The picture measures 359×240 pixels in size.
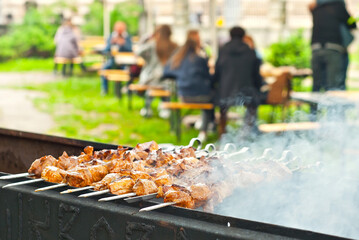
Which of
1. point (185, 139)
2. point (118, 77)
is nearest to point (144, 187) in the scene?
point (185, 139)

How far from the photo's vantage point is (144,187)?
2619 millimetres

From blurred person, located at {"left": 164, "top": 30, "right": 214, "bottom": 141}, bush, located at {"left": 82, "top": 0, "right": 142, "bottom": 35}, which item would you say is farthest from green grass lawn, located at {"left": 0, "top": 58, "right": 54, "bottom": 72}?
blurred person, located at {"left": 164, "top": 30, "right": 214, "bottom": 141}

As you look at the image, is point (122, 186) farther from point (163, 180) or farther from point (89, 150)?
point (89, 150)

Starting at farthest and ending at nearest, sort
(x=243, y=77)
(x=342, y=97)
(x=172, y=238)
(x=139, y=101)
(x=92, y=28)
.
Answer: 1. (x=92, y=28)
2. (x=139, y=101)
3. (x=243, y=77)
4. (x=342, y=97)
5. (x=172, y=238)

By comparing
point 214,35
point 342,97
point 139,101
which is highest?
point 214,35

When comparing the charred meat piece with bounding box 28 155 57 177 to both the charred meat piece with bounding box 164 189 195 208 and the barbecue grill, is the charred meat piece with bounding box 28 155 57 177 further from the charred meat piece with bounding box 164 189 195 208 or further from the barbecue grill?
the charred meat piece with bounding box 164 189 195 208

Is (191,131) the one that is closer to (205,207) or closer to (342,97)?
(342,97)

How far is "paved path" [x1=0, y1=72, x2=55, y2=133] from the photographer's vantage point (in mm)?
10344

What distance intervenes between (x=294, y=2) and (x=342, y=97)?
2255 cm

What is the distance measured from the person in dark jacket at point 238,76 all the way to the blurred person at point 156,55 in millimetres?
2296

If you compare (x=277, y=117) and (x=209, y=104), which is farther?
(x=277, y=117)

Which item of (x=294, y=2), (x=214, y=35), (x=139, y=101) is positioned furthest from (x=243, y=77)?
(x=294, y=2)

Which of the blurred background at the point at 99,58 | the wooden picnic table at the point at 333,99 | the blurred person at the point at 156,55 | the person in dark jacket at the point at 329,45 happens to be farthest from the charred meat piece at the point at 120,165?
the blurred person at the point at 156,55

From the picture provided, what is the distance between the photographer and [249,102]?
27.3ft
